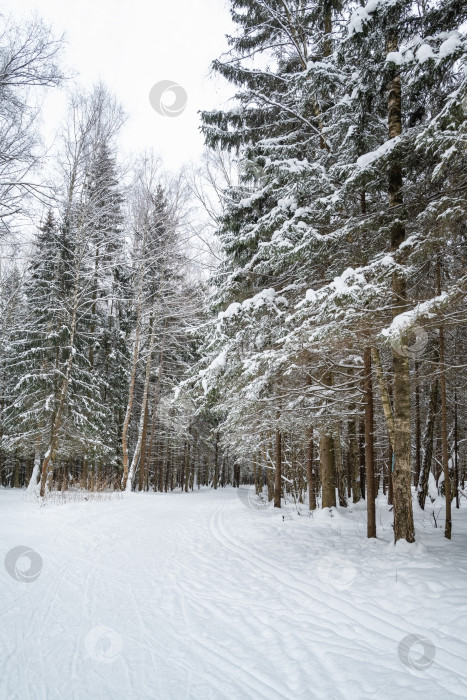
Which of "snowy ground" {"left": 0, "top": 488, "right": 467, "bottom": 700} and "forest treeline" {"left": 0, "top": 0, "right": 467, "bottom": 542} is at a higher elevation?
"forest treeline" {"left": 0, "top": 0, "right": 467, "bottom": 542}

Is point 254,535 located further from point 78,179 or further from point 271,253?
point 78,179

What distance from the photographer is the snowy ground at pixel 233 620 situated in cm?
270

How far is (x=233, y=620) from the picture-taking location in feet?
12.2

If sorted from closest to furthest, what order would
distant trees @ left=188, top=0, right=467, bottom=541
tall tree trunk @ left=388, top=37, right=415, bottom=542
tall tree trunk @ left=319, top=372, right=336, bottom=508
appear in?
distant trees @ left=188, top=0, right=467, bottom=541
tall tree trunk @ left=388, top=37, right=415, bottom=542
tall tree trunk @ left=319, top=372, right=336, bottom=508

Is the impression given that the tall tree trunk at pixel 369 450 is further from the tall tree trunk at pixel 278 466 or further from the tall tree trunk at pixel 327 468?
the tall tree trunk at pixel 278 466

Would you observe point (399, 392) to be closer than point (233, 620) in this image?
No

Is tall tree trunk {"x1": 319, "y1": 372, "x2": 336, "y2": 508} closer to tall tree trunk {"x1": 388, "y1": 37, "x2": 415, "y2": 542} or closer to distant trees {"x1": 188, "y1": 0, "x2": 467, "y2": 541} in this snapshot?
distant trees {"x1": 188, "y1": 0, "x2": 467, "y2": 541}

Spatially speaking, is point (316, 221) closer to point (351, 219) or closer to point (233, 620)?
point (351, 219)

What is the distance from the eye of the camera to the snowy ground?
2.70 metres

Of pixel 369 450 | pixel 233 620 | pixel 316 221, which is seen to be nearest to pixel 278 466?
pixel 369 450

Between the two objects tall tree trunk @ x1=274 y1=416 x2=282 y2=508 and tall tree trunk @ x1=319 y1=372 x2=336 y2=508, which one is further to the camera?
tall tree trunk @ x1=274 y1=416 x2=282 y2=508

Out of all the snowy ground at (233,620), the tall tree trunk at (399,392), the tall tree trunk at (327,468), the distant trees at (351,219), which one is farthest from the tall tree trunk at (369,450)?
the tall tree trunk at (327,468)

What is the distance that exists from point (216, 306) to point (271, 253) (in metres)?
3.76

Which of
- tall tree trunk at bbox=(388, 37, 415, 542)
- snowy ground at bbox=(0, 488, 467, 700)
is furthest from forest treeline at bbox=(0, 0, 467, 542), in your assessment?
snowy ground at bbox=(0, 488, 467, 700)
